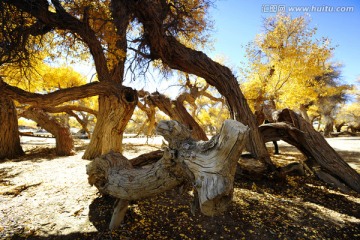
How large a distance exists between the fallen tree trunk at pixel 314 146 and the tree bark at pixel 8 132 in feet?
30.8

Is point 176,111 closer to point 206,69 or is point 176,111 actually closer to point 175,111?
point 175,111

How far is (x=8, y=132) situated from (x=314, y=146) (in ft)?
35.6

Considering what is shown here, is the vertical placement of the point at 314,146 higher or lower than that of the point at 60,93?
lower

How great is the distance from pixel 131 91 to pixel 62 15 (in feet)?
8.09

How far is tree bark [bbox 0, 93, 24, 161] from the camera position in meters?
7.45

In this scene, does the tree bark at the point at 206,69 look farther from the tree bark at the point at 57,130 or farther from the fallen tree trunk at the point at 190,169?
the tree bark at the point at 57,130

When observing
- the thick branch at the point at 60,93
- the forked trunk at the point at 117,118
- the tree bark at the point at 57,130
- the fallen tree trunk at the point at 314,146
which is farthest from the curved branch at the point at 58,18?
the fallen tree trunk at the point at 314,146

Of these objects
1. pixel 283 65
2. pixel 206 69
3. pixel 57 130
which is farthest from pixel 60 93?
pixel 283 65

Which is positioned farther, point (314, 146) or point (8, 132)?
point (8, 132)

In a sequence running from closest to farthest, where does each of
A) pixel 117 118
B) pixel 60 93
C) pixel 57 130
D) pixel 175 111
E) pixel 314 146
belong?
1. pixel 60 93
2. pixel 314 146
3. pixel 117 118
4. pixel 175 111
5. pixel 57 130

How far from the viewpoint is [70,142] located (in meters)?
8.21

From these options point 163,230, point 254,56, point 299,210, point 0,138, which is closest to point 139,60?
point 163,230

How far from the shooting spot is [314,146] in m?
5.50

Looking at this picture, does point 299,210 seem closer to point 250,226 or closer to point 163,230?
point 250,226
